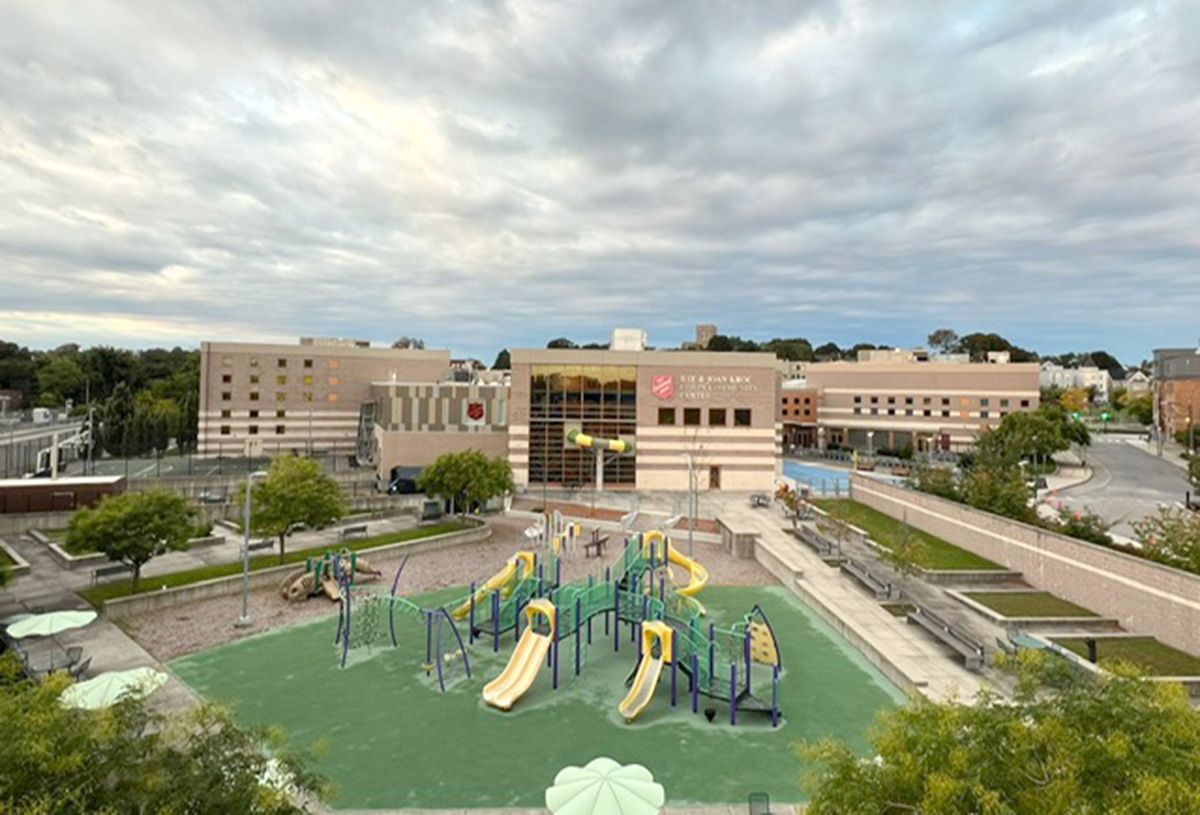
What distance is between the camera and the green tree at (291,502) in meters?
30.5

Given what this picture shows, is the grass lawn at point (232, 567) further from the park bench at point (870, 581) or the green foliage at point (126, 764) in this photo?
the park bench at point (870, 581)

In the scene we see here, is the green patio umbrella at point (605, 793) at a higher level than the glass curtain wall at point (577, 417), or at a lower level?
lower

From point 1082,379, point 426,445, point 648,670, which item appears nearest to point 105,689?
point 648,670

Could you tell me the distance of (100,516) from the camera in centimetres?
2453

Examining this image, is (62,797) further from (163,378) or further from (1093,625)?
(163,378)

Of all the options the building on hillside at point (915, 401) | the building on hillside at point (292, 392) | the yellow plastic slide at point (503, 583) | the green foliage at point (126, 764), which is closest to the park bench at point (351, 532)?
the yellow plastic slide at point (503, 583)

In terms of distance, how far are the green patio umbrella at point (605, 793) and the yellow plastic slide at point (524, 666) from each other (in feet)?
21.9

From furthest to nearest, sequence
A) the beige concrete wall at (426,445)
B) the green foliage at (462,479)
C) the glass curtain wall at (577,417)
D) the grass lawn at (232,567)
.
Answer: the beige concrete wall at (426,445) < the glass curtain wall at (577,417) < the green foliage at (462,479) < the grass lawn at (232,567)

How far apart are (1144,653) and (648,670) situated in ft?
50.5

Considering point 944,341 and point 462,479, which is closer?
point 462,479

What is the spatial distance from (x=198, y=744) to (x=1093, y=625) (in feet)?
88.3

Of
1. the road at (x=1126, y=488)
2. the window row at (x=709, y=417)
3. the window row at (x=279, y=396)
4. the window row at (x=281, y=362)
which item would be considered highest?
the window row at (x=281, y=362)

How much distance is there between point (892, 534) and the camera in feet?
124

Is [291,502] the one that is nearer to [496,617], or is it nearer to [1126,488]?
[496,617]
